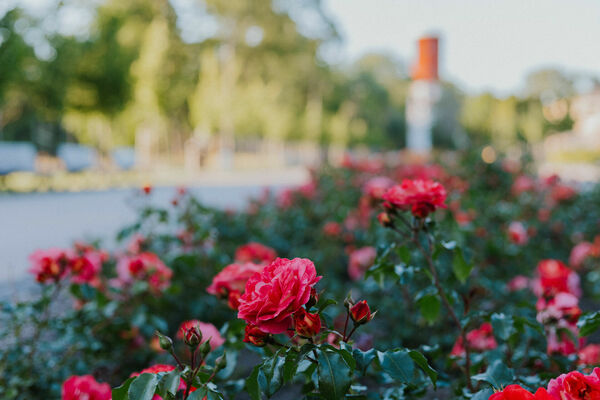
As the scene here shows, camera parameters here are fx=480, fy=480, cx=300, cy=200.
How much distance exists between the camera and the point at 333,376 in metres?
0.69

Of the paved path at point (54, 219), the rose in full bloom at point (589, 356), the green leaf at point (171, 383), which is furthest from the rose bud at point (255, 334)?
the paved path at point (54, 219)

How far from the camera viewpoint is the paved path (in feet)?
15.7

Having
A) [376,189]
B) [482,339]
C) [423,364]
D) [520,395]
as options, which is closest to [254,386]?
[423,364]

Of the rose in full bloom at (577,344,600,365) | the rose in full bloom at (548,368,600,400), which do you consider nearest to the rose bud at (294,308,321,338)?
the rose in full bloom at (548,368,600,400)

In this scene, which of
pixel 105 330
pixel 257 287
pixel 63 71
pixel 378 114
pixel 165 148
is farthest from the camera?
pixel 378 114

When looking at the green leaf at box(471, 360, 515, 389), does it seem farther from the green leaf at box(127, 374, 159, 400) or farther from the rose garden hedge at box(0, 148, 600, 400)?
the green leaf at box(127, 374, 159, 400)

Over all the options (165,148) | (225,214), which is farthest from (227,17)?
(225,214)

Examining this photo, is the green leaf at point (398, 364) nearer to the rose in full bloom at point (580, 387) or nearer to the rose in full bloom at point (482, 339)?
the rose in full bloom at point (580, 387)

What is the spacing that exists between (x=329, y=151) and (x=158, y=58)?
17.2 m

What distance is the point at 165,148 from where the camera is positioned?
31375mm

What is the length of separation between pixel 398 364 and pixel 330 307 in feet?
4.60

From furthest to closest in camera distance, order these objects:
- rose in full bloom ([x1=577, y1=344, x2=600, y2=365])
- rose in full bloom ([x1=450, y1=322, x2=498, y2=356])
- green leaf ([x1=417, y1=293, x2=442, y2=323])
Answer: rose in full bloom ([x1=450, y1=322, x2=498, y2=356]), rose in full bloom ([x1=577, y1=344, x2=600, y2=365]), green leaf ([x1=417, y1=293, x2=442, y2=323])

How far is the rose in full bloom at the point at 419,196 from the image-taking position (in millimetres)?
1102

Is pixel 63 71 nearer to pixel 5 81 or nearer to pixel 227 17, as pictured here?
pixel 5 81
